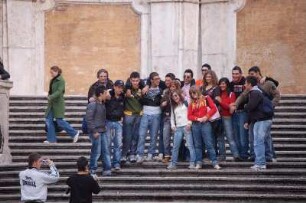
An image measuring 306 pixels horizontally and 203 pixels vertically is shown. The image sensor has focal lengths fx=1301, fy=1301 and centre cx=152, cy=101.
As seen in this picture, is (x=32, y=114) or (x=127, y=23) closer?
(x=32, y=114)

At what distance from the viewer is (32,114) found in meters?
26.5

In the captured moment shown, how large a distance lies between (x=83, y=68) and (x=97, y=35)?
85 centimetres

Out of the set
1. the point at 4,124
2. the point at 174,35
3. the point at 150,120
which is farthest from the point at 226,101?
the point at 174,35

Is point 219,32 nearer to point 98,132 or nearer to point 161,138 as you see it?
point 161,138

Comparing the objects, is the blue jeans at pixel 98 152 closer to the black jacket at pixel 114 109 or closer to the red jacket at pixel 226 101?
the black jacket at pixel 114 109

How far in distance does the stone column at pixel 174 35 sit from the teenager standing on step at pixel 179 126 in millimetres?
5789

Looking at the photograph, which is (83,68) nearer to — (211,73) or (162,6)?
(162,6)

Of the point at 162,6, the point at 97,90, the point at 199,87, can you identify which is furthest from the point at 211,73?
the point at 162,6

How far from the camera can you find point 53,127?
25359 millimetres

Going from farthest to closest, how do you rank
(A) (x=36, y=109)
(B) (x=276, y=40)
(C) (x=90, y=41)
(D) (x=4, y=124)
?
(C) (x=90, y=41) < (B) (x=276, y=40) < (A) (x=36, y=109) < (D) (x=4, y=124)

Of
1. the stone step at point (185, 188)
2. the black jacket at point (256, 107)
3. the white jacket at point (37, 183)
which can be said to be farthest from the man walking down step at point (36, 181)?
the black jacket at point (256, 107)

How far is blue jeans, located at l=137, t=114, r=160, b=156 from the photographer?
77.7 ft

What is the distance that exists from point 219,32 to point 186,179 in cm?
781

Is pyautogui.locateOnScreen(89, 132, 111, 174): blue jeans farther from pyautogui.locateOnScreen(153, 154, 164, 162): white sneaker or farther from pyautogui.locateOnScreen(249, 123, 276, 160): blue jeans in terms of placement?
pyautogui.locateOnScreen(249, 123, 276, 160): blue jeans
